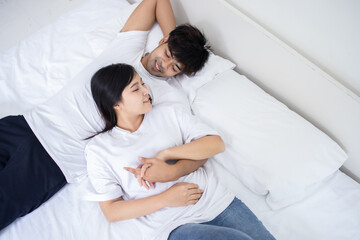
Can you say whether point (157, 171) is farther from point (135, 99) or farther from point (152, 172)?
point (135, 99)

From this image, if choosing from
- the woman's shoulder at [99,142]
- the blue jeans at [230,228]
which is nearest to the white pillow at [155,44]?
the woman's shoulder at [99,142]

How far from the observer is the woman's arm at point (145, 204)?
1130mm

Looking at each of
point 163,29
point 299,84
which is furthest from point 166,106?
point 299,84

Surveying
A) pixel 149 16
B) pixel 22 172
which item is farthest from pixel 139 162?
pixel 149 16

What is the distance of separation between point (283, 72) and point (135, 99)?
2.78 feet

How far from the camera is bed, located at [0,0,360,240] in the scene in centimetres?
122

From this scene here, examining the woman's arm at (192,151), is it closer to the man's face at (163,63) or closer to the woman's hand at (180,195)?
the woman's hand at (180,195)

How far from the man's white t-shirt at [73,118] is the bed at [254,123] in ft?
0.45

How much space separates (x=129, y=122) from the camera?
50.2 inches

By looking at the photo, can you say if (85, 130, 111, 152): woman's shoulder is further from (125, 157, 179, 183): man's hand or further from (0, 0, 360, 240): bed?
(0, 0, 360, 240): bed

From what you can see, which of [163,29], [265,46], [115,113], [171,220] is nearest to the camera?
[171,220]

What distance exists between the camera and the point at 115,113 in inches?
49.8

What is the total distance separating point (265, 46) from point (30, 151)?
139 cm

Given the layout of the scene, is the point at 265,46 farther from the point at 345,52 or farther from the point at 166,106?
the point at 166,106
